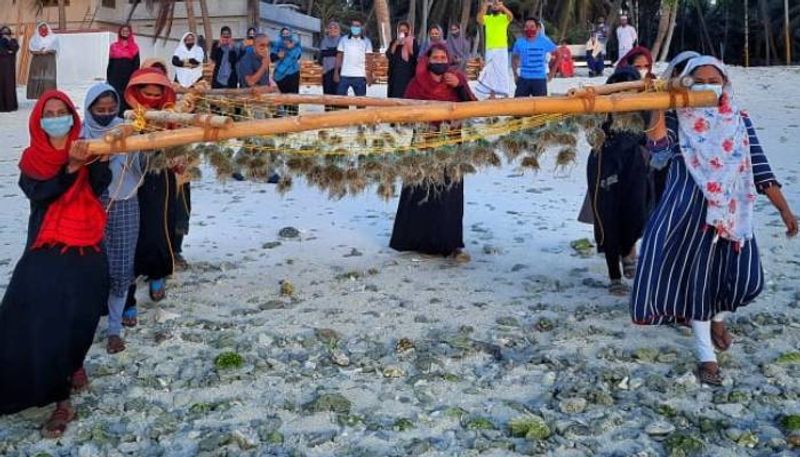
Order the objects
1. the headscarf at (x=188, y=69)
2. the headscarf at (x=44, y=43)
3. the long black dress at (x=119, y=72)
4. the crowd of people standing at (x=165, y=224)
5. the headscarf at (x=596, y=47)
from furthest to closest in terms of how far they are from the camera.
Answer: the headscarf at (x=596, y=47)
the headscarf at (x=44, y=43)
the headscarf at (x=188, y=69)
the long black dress at (x=119, y=72)
the crowd of people standing at (x=165, y=224)

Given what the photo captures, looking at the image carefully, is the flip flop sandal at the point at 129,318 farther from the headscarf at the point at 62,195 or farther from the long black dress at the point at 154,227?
the headscarf at the point at 62,195

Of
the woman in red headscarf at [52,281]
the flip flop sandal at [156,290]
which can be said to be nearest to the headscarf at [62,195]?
the woman in red headscarf at [52,281]

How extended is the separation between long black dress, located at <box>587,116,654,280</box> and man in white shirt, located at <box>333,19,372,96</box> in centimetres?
740

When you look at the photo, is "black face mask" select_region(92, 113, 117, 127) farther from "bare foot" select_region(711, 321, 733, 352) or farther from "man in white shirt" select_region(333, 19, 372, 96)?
"man in white shirt" select_region(333, 19, 372, 96)

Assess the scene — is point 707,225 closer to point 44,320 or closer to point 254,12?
point 44,320

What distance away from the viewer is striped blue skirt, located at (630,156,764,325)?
4117 millimetres

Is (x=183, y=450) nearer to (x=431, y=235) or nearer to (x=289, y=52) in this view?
(x=431, y=235)

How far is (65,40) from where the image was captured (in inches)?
781

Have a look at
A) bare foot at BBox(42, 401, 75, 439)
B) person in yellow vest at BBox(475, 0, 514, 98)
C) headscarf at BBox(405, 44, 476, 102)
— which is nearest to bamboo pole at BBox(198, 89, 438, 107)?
headscarf at BBox(405, 44, 476, 102)

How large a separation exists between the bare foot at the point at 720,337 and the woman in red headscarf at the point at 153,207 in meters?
3.19

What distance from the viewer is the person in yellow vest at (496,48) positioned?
12.4 m

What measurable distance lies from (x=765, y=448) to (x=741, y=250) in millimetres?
1069

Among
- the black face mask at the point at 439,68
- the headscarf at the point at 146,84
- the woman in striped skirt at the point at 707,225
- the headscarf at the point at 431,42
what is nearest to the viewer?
the woman in striped skirt at the point at 707,225

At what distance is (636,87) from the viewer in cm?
457
